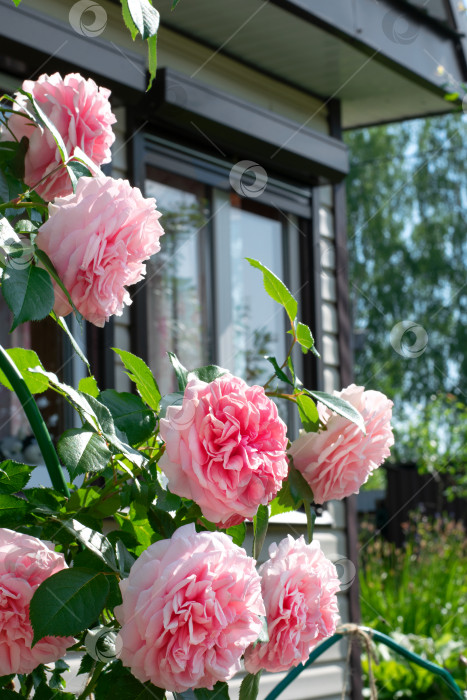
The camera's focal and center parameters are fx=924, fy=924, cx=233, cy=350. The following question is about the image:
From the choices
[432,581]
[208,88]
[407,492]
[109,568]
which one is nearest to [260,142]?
[208,88]

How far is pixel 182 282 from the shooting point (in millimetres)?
3555

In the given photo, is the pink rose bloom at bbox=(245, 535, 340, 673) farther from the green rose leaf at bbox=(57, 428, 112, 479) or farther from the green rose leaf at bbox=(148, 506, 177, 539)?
the green rose leaf at bbox=(57, 428, 112, 479)

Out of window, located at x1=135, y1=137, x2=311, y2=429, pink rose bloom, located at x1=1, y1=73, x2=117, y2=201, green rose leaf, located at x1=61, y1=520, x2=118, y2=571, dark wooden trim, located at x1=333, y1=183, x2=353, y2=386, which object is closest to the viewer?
green rose leaf, located at x1=61, y1=520, x2=118, y2=571

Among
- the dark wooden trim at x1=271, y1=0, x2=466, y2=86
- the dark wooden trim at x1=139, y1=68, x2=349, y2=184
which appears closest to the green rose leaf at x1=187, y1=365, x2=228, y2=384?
the dark wooden trim at x1=139, y1=68, x2=349, y2=184

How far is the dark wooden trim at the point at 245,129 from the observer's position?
10.0ft

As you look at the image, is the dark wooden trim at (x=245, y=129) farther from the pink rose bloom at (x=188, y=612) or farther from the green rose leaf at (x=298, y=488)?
the pink rose bloom at (x=188, y=612)

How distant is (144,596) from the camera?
734 millimetres

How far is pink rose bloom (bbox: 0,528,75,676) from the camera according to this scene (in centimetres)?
81

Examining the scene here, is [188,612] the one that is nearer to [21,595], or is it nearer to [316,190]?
[21,595]

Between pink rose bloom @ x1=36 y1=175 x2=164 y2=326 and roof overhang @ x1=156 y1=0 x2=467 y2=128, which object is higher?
roof overhang @ x1=156 y1=0 x2=467 y2=128

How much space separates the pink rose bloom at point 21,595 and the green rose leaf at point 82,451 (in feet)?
0.25

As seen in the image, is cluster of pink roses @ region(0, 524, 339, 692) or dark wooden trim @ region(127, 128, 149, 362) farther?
dark wooden trim @ region(127, 128, 149, 362)

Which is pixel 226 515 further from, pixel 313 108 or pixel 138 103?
pixel 313 108

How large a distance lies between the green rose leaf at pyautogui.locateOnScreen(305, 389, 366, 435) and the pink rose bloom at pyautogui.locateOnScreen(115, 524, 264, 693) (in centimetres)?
21
